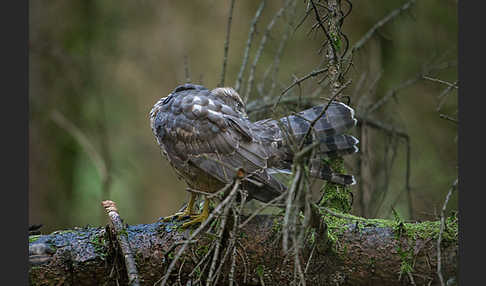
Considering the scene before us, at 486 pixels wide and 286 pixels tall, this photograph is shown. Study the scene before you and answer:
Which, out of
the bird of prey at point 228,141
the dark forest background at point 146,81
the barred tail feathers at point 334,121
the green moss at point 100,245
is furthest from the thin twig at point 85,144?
the barred tail feathers at point 334,121

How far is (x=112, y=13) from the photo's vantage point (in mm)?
7656

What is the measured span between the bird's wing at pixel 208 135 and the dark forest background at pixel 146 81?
1951 mm

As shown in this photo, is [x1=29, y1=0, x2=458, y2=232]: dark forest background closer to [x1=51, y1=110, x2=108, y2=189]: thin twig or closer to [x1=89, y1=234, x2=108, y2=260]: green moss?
[x1=51, y1=110, x2=108, y2=189]: thin twig

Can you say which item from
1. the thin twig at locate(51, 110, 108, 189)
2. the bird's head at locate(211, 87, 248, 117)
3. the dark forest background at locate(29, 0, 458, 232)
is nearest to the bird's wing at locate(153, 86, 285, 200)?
the bird's head at locate(211, 87, 248, 117)

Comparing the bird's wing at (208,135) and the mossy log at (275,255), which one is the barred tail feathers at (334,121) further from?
the mossy log at (275,255)

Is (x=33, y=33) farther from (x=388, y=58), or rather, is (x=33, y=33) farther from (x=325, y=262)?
(x=325, y=262)

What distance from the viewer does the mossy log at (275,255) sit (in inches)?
123

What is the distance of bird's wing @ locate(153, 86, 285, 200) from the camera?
3693mm

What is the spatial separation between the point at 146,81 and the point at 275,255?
5848 millimetres

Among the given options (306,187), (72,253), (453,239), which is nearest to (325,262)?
(453,239)

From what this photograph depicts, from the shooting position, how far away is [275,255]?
10.7ft

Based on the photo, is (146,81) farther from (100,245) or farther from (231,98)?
(100,245)

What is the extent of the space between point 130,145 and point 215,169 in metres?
5.22

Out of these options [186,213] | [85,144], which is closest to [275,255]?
[186,213]
